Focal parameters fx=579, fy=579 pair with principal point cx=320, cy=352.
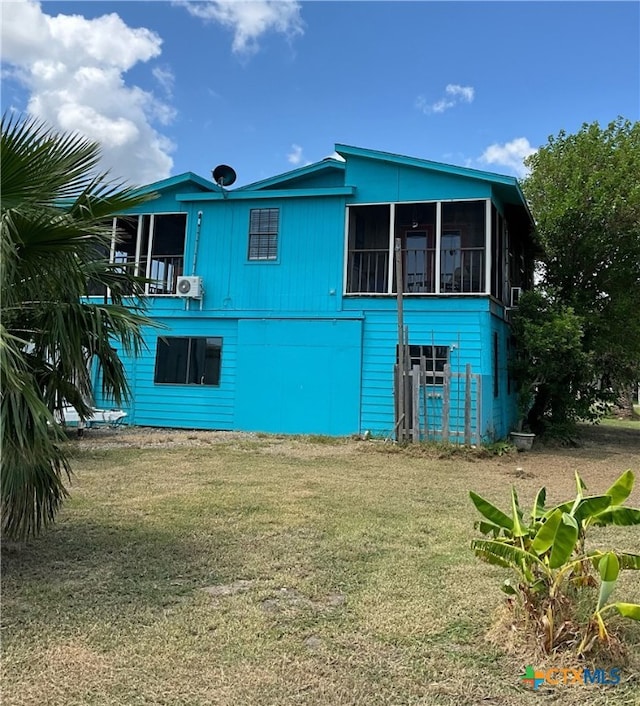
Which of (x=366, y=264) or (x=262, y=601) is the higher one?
(x=366, y=264)

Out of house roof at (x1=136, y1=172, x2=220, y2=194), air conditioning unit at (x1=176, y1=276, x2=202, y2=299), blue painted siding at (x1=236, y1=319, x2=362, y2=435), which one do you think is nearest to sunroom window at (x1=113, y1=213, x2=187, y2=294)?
house roof at (x1=136, y1=172, x2=220, y2=194)

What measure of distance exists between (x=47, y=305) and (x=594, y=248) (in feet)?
43.7

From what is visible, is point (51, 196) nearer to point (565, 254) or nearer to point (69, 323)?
point (69, 323)

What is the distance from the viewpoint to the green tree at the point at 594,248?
45.0 ft

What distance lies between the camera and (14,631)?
3.04m

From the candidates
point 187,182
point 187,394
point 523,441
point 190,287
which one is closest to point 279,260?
point 190,287

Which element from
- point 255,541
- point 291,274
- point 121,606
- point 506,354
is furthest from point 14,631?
point 506,354

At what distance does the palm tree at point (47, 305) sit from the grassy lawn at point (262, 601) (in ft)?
2.47

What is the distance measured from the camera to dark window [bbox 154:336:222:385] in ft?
42.3

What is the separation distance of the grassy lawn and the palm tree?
→ 2.47 ft

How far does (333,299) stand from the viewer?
482 inches

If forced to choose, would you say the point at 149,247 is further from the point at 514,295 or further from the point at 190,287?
the point at 514,295

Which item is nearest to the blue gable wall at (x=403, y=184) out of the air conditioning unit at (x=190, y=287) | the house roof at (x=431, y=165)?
the house roof at (x=431, y=165)

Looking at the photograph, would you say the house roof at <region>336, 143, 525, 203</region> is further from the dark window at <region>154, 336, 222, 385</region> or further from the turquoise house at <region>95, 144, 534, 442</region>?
the dark window at <region>154, 336, 222, 385</region>
